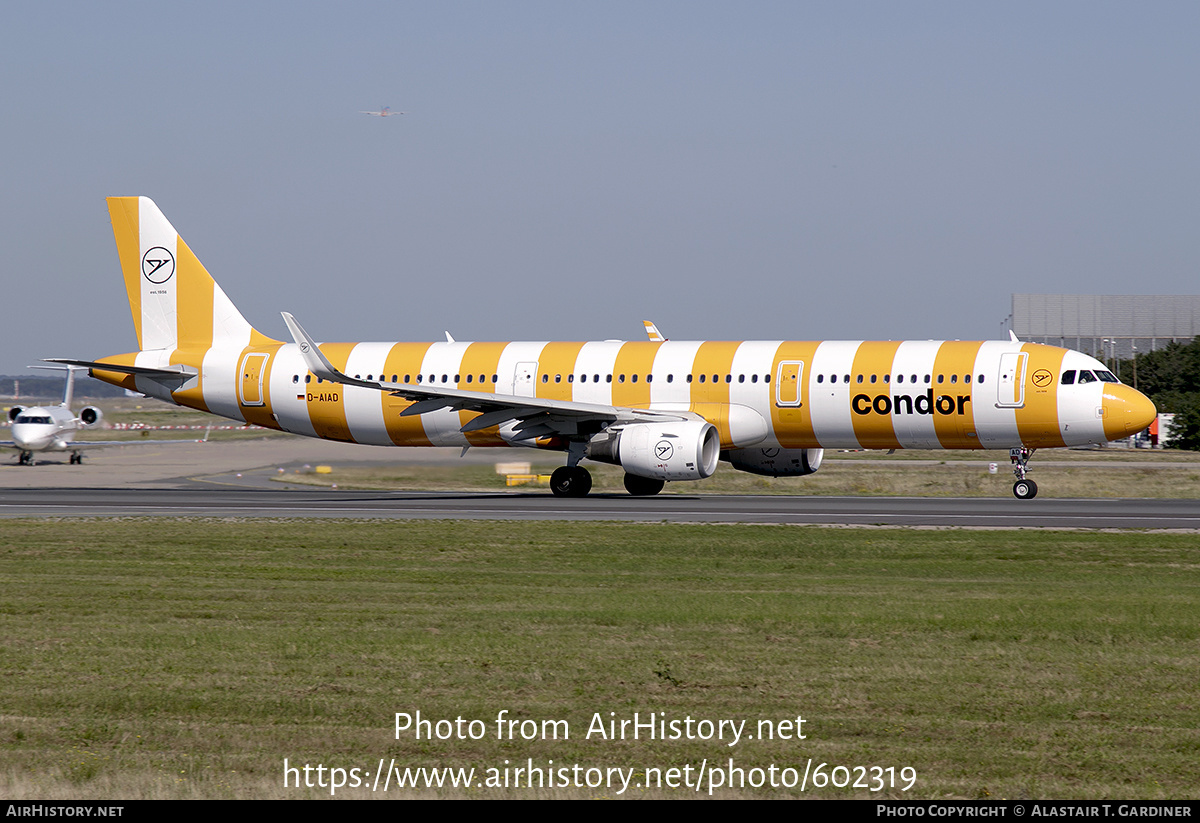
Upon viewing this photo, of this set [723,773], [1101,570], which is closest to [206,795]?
[723,773]

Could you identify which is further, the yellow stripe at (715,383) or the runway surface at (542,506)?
the yellow stripe at (715,383)

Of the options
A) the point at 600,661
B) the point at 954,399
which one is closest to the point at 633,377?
the point at 954,399

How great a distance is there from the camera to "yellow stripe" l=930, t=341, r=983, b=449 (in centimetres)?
2933

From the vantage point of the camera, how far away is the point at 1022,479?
31188 mm

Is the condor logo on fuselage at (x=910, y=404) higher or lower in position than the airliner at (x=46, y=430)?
higher

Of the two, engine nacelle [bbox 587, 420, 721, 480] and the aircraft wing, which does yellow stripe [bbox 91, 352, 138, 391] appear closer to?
the aircraft wing

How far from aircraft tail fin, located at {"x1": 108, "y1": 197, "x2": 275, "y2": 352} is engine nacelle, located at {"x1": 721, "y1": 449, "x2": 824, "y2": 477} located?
13563 millimetres

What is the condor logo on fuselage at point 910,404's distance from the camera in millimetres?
29328

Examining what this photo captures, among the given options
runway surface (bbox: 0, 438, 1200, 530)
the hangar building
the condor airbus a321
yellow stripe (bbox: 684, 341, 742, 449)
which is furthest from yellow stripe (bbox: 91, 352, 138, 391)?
the hangar building

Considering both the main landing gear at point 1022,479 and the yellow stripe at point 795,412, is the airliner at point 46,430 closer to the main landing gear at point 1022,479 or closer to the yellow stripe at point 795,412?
the yellow stripe at point 795,412

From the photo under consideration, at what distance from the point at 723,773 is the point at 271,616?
681 cm

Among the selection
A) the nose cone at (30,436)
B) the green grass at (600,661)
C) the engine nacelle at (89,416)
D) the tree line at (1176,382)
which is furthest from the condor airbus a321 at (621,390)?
the tree line at (1176,382)

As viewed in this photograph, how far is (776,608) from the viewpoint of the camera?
13195 mm

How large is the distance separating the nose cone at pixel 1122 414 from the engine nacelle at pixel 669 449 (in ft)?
28.8
